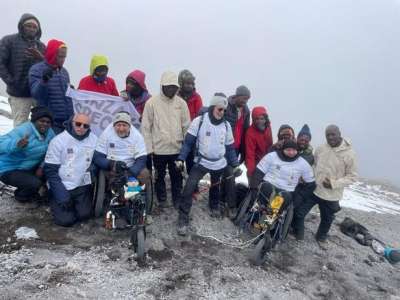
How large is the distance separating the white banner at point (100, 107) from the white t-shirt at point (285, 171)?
123 inches

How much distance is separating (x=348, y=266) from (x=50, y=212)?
21.5ft

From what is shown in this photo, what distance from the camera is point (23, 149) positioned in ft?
22.6

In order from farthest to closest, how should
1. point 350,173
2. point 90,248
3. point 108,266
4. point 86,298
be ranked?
point 350,173 < point 90,248 < point 108,266 < point 86,298

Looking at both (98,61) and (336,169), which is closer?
(98,61)

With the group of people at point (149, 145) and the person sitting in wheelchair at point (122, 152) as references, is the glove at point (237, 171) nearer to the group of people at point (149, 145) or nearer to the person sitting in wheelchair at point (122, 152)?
the group of people at point (149, 145)

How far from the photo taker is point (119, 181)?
6688 mm

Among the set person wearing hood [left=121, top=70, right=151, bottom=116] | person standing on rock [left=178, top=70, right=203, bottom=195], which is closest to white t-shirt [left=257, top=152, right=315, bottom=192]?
person standing on rock [left=178, top=70, right=203, bottom=195]

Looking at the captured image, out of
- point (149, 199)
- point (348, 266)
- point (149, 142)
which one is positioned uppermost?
point (149, 142)

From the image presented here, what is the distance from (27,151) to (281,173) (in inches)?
206

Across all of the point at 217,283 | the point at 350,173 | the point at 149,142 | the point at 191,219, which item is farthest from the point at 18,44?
the point at 350,173

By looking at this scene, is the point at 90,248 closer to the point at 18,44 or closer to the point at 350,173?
the point at 18,44

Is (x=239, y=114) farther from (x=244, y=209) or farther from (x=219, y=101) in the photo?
(x=244, y=209)

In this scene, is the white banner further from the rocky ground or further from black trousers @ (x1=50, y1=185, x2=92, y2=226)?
the rocky ground

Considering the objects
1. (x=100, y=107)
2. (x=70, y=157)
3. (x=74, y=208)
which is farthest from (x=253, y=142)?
(x=74, y=208)
